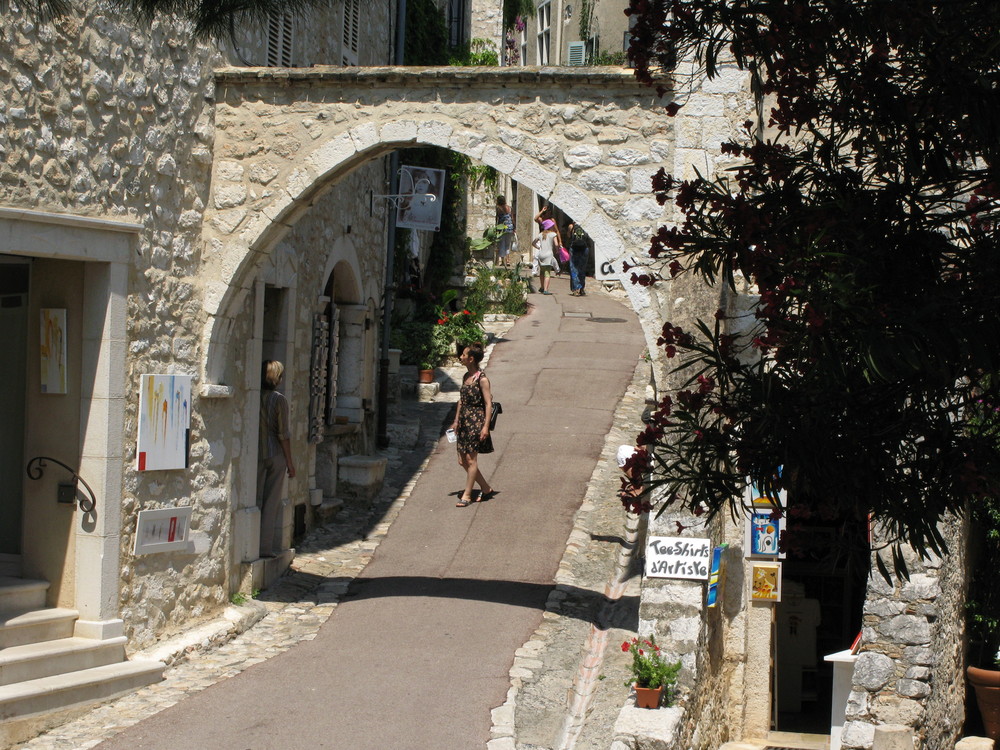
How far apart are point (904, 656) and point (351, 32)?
7.81m

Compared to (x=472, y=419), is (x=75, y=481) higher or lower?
lower

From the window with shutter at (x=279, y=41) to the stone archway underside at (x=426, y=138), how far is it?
1.25 metres

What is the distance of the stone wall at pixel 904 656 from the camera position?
6.86 metres

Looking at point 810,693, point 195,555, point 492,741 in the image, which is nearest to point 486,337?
point 810,693

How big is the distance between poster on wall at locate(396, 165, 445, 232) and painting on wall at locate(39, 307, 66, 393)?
21.5 feet

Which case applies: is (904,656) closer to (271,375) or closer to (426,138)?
(426,138)

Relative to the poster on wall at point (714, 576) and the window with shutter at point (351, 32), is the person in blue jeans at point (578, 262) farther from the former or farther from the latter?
the poster on wall at point (714, 576)

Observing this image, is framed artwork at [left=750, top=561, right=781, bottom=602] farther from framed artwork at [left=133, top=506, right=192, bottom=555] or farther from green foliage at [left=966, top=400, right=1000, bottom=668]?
framed artwork at [left=133, top=506, right=192, bottom=555]

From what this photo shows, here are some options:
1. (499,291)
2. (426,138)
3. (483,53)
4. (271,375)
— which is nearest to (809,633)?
(271,375)

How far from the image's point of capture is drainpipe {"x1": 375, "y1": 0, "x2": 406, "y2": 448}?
1265cm

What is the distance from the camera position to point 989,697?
762cm

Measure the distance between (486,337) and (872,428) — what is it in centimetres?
1416

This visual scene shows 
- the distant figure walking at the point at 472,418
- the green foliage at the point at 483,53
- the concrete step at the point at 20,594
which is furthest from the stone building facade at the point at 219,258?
the green foliage at the point at 483,53

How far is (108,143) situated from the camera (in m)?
6.71
